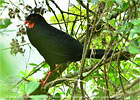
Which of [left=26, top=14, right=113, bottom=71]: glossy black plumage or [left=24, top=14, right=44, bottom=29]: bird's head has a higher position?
[left=24, top=14, right=44, bottom=29]: bird's head

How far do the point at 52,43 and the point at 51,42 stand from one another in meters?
0.02

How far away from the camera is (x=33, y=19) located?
2.02 meters

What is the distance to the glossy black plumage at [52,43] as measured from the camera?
1.93m

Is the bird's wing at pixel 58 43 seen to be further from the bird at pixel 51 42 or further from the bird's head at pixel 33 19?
the bird's head at pixel 33 19

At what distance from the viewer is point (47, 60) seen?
203 cm

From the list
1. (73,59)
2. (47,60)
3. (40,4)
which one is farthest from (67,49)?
(40,4)

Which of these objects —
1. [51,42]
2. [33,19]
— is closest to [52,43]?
[51,42]

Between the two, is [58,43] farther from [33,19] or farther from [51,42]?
[33,19]

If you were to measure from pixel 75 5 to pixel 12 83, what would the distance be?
1.67 m

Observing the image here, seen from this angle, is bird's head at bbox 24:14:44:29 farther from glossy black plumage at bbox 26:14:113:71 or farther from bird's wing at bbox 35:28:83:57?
bird's wing at bbox 35:28:83:57

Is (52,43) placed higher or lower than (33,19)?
lower

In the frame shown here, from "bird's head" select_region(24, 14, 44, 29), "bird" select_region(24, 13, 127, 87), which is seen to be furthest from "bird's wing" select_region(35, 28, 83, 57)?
"bird's head" select_region(24, 14, 44, 29)

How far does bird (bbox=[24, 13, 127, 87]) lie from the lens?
6.32 feet

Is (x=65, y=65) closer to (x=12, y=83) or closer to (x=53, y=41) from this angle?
(x=53, y=41)
